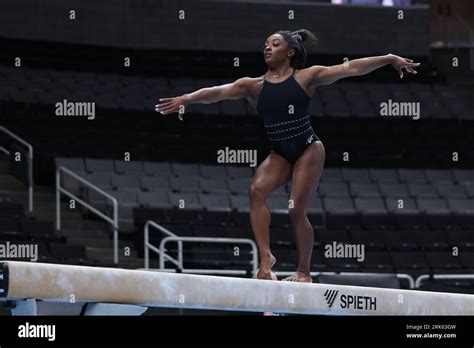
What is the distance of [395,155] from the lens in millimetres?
18312

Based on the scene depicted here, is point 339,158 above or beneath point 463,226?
above

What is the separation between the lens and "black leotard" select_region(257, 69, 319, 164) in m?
7.29

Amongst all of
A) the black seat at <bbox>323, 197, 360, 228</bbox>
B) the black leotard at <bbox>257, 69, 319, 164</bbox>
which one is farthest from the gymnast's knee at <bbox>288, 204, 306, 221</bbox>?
the black seat at <bbox>323, 197, 360, 228</bbox>

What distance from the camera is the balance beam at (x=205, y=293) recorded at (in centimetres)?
567

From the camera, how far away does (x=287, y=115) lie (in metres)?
7.33

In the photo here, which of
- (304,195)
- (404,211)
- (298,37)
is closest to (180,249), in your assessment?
(404,211)

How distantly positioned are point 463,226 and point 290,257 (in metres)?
3.60

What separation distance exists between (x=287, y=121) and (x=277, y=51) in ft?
1.63

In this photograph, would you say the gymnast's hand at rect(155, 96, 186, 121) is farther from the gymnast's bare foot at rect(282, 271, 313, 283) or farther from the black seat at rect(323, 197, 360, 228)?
the black seat at rect(323, 197, 360, 228)

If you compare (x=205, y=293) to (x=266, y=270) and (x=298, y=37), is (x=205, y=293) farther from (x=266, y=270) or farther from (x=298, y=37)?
(x=298, y=37)

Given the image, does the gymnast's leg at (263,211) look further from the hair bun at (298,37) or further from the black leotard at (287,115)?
the hair bun at (298,37)

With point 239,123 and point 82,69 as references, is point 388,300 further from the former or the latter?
point 82,69
